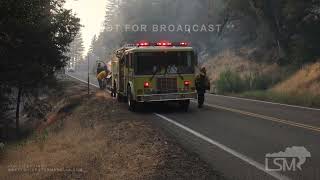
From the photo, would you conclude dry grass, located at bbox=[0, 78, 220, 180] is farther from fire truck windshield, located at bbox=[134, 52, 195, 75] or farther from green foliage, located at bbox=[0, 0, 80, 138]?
green foliage, located at bbox=[0, 0, 80, 138]

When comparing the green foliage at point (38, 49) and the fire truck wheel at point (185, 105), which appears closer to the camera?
the fire truck wheel at point (185, 105)

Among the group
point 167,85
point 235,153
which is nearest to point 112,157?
point 235,153

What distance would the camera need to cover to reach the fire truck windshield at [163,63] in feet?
57.9

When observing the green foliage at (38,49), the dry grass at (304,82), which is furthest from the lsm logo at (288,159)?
the green foliage at (38,49)

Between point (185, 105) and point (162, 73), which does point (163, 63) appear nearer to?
point (162, 73)

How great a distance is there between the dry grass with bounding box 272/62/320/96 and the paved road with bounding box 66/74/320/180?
6.29 m

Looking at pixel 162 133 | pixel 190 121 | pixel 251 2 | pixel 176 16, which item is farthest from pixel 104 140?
pixel 176 16

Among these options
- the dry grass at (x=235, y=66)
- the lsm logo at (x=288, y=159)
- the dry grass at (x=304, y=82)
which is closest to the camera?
the lsm logo at (x=288, y=159)

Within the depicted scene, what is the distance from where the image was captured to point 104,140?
12648 mm

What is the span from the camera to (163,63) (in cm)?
1777

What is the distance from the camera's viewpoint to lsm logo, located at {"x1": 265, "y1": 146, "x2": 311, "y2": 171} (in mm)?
8555

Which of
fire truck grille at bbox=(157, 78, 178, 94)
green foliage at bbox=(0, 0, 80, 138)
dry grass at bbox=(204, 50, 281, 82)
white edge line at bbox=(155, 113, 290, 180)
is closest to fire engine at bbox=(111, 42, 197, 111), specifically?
fire truck grille at bbox=(157, 78, 178, 94)

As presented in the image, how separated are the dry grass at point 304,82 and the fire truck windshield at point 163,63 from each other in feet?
29.2

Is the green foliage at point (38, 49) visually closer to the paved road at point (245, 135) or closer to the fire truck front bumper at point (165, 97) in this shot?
the fire truck front bumper at point (165, 97)
